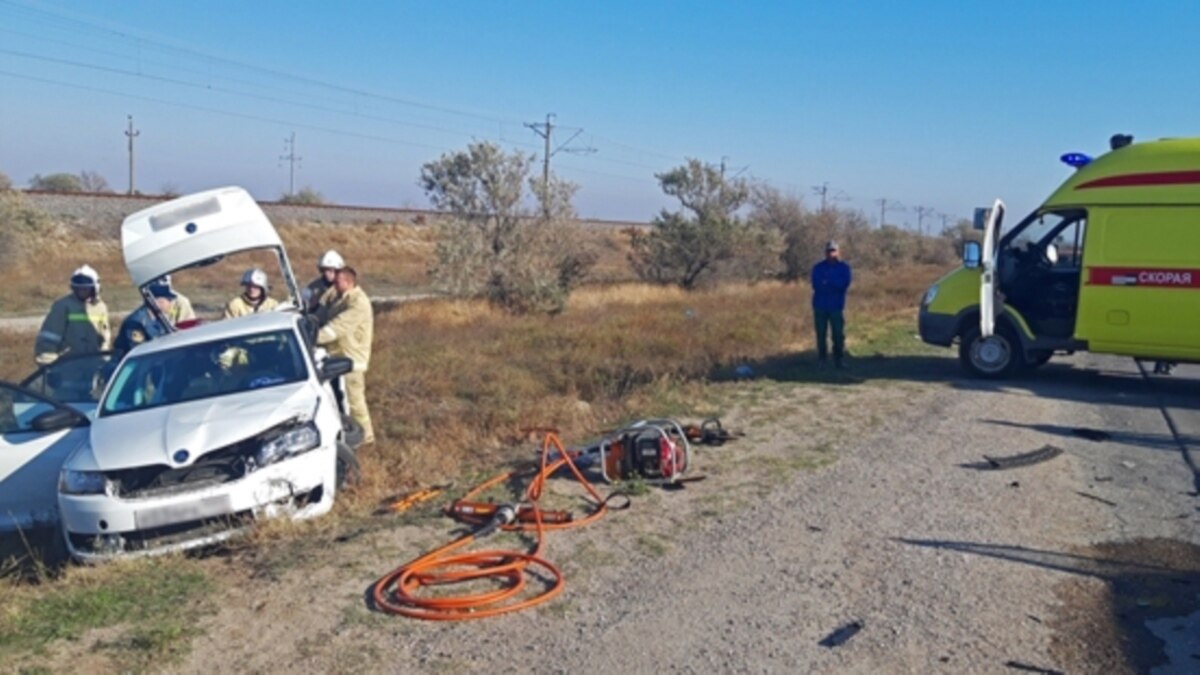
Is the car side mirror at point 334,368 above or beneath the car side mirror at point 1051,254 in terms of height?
beneath

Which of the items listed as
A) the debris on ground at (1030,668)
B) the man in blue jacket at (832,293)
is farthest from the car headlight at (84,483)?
the man in blue jacket at (832,293)

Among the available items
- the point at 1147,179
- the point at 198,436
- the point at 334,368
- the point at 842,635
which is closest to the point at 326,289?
the point at 334,368

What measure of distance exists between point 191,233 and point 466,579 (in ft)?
15.8

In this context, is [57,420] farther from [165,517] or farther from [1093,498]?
[1093,498]

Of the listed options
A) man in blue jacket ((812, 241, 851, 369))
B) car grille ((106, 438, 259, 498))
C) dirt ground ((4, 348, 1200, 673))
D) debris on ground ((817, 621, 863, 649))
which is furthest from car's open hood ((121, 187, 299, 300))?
man in blue jacket ((812, 241, 851, 369))

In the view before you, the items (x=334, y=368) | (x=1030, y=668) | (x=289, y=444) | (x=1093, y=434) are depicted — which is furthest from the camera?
(x=1093, y=434)

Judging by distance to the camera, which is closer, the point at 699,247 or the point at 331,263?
the point at 331,263

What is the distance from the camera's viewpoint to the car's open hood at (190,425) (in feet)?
21.6

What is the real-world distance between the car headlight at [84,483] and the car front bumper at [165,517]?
0.04m

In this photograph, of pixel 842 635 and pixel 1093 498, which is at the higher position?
pixel 1093 498

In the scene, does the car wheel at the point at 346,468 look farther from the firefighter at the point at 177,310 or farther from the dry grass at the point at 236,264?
the dry grass at the point at 236,264

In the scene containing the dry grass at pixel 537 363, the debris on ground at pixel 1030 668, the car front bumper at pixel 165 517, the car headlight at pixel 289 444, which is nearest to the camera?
the debris on ground at pixel 1030 668

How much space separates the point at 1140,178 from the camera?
1193 centimetres

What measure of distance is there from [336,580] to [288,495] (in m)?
1.14
